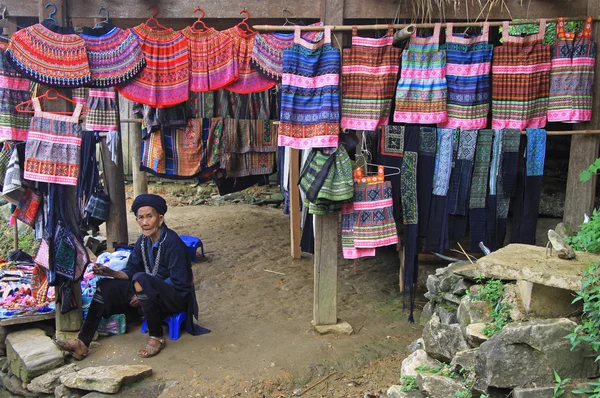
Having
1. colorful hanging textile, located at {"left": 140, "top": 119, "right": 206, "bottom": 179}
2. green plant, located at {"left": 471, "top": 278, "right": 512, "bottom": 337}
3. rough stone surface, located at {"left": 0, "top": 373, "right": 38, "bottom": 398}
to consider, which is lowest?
rough stone surface, located at {"left": 0, "top": 373, "right": 38, "bottom": 398}

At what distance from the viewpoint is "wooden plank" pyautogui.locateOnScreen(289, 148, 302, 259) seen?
720 cm

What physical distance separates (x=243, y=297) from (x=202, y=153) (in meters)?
1.96

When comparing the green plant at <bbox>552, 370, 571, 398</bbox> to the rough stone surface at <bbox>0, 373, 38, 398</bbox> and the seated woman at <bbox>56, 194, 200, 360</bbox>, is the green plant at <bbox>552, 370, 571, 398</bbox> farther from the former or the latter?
the rough stone surface at <bbox>0, 373, 38, 398</bbox>

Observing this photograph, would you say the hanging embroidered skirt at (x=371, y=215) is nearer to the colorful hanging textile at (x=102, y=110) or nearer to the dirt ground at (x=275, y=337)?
the dirt ground at (x=275, y=337)

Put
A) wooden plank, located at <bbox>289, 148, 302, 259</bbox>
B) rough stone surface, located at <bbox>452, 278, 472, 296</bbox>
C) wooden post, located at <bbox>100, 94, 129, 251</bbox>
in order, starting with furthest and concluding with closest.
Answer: wooden post, located at <bbox>100, 94, 129, 251</bbox> < wooden plank, located at <bbox>289, 148, 302, 259</bbox> < rough stone surface, located at <bbox>452, 278, 472, 296</bbox>

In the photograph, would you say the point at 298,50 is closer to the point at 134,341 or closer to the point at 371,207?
the point at 371,207

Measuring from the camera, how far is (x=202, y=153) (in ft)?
24.0

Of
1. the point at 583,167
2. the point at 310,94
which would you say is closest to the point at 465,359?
the point at 310,94

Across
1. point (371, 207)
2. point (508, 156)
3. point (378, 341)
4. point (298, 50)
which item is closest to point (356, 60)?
point (298, 50)

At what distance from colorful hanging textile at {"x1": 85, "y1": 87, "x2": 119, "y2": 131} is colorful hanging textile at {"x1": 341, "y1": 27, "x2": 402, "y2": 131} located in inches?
90.4

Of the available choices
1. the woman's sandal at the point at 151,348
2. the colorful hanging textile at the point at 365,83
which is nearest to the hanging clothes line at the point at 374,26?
the colorful hanging textile at the point at 365,83

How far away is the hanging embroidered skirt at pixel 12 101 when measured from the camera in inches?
198

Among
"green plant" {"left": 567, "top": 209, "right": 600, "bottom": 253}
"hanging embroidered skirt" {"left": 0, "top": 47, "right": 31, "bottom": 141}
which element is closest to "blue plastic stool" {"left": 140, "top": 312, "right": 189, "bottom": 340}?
"hanging embroidered skirt" {"left": 0, "top": 47, "right": 31, "bottom": 141}

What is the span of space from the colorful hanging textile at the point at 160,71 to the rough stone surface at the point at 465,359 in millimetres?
3702
